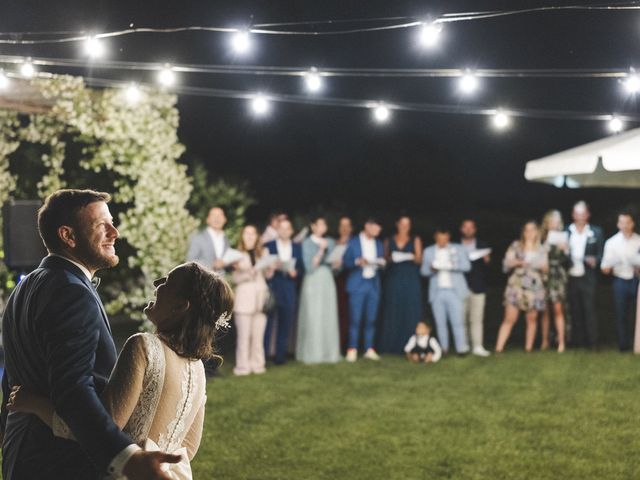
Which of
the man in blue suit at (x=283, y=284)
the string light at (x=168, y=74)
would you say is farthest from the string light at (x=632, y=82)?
the string light at (x=168, y=74)

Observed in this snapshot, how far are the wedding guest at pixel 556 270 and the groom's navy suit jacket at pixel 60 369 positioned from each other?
8723mm

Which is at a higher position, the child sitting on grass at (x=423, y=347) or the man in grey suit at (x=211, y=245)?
the man in grey suit at (x=211, y=245)

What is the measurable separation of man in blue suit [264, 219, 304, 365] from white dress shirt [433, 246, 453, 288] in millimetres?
1562

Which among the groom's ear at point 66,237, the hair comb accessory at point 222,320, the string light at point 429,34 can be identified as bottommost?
the hair comb accessory at point 222,320

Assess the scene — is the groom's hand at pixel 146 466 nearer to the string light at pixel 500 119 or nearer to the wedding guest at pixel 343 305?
the wedding guest at pixel 343 305

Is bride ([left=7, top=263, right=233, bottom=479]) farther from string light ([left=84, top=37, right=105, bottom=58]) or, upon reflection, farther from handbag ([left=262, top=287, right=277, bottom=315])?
Result: handbag ([left=262, top=287, right=277, bottom=315])

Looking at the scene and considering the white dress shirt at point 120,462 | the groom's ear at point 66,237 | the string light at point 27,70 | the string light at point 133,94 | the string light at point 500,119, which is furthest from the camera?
the string light at point 500,119

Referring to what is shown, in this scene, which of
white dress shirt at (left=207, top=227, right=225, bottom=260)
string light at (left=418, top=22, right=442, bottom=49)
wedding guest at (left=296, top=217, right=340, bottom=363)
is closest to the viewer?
string light at (left=418, top=22, right=442, bottom=49)

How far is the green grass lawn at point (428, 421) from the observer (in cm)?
562

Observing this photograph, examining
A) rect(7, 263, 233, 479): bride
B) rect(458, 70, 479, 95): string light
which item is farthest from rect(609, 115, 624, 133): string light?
rect(7, 263, 233, 479): bride

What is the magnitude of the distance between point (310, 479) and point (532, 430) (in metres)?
2.01

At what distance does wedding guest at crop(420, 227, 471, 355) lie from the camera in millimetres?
10367

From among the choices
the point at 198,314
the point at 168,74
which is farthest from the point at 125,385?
the point at 168,74

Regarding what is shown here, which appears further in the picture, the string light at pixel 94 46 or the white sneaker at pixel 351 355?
the white sneaker at pixel 351 355
